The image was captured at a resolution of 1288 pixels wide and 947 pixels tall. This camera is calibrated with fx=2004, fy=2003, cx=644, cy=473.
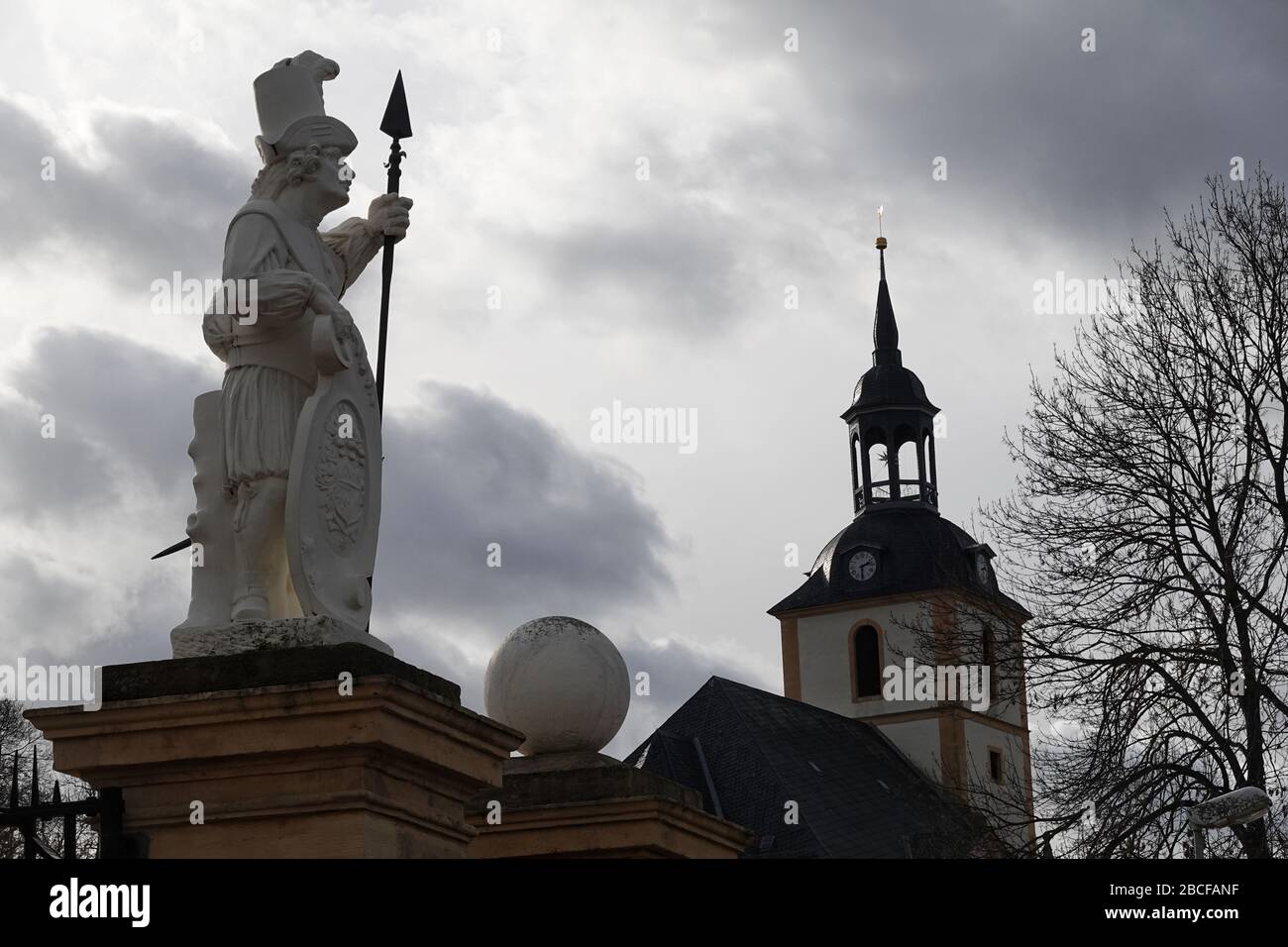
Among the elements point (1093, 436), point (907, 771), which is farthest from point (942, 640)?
point (907, 771)

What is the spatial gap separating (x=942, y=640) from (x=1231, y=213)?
5.80m

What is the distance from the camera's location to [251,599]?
5.26 m

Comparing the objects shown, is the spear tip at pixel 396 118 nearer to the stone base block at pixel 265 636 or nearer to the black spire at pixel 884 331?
the stone base block at pixel 265 636

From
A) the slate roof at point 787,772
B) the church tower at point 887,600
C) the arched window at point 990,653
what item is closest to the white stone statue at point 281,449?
the arched window at point 990,653

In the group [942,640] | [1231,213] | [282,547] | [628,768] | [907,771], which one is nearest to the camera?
[282,547]

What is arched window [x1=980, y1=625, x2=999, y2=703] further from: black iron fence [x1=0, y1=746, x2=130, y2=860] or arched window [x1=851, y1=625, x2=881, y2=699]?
arched window [x1=851, y1=625, x2=881, y2=699]

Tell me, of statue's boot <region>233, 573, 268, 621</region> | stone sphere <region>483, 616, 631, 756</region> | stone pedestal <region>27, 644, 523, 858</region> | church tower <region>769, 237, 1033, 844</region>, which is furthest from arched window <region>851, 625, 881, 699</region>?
stone pedestal <region>27, 644, 523, 858</region>

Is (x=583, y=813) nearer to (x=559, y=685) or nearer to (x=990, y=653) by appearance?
(x=559, y=685)

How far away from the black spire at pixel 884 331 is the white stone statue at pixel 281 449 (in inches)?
2331

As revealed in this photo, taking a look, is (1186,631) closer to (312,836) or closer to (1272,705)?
(1272,705)

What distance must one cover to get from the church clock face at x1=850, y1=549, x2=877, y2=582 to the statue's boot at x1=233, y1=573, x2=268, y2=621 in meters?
57.1

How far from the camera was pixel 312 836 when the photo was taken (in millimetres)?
4988

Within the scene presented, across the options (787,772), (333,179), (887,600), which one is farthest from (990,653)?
(887,600)

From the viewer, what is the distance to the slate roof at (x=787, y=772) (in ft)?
168
